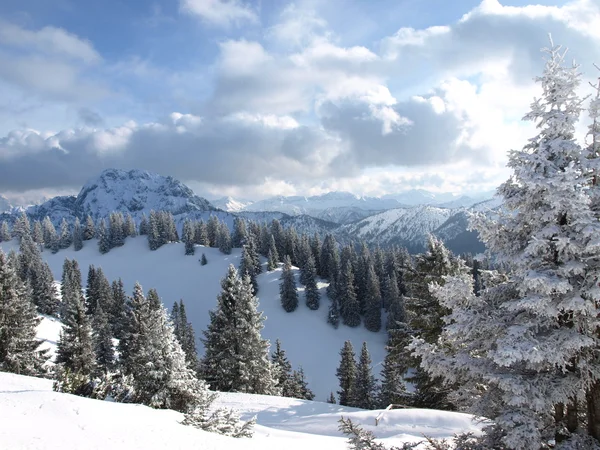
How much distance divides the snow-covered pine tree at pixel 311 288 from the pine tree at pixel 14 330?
54.8 metres

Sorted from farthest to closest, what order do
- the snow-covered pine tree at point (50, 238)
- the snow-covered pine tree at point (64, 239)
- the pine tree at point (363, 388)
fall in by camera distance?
1. the snow-covered pine tree at point (64, 239)
2. the snow-covered pine tree at point (50, 238)
3. the pine tree at point (363, 388)

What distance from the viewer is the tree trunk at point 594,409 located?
25.1 feet

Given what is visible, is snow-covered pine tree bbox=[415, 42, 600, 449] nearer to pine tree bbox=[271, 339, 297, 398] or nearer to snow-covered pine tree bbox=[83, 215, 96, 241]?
pine tree bbox=[271, 339, 297, 398]

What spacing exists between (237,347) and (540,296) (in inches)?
968

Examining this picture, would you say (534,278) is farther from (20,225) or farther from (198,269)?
(20,225)

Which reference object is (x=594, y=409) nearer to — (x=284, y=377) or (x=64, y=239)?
(x=284, y=377)

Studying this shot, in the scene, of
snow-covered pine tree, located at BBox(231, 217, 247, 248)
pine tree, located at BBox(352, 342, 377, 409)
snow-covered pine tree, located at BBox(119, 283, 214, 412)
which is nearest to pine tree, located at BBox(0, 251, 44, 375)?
snow-covered pine tree, located at BBox(119, 283, 214, 412)

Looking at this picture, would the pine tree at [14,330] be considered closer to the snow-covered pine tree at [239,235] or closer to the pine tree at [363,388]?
the pine tree at [363,388]

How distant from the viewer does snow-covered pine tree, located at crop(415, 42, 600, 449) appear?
696cm

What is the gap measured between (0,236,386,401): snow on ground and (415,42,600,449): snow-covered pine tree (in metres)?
56.0

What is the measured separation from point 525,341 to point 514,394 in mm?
1206

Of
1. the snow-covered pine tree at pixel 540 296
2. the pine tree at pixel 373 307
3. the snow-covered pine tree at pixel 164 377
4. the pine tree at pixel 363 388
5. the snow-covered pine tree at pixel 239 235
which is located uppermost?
the snow-covered pine tree at pixel 239 235

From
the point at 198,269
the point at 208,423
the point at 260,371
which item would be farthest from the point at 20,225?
the point at 208,423

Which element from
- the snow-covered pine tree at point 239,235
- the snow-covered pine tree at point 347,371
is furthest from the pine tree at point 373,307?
the snow-covered pine tree at point 239,235
